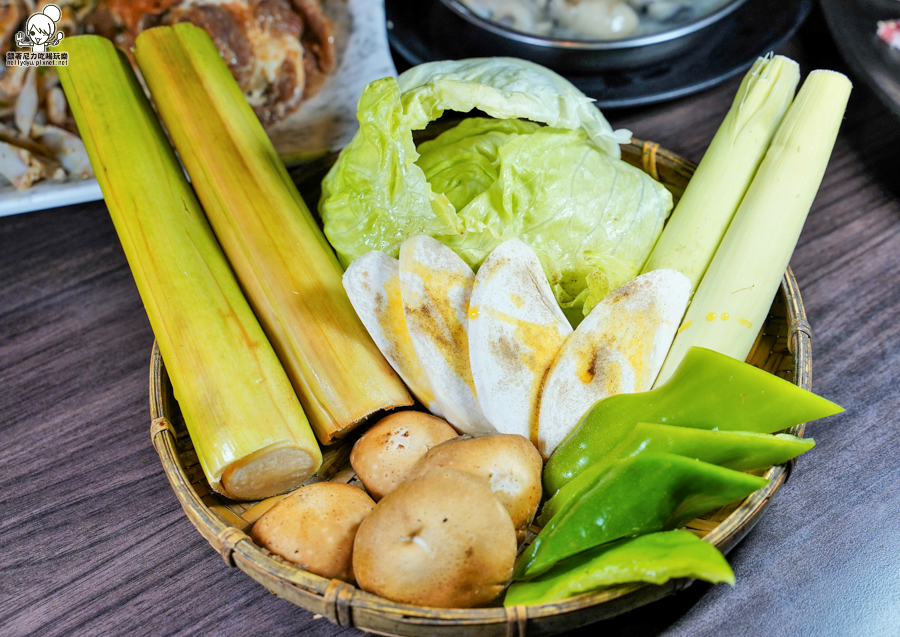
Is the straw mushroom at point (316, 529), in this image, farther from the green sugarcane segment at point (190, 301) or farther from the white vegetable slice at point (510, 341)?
the white vegetable slice at point (510, 341)

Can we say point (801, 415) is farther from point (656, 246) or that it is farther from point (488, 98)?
point (488, 98)

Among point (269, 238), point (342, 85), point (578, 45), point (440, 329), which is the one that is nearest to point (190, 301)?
point (269, 238)

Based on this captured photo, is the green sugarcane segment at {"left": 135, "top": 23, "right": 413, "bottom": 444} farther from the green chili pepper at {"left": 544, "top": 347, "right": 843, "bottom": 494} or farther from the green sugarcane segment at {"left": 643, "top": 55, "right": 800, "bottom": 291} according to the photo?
the green sugarcane segment at {"left": 643, "top": 55, "right": 800, "bottom": 291}

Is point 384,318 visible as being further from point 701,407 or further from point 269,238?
point 701,407

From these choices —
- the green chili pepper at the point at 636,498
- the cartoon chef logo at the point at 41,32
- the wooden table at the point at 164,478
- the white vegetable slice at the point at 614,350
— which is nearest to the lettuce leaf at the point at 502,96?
the white vegetable slice at the point at 614,350

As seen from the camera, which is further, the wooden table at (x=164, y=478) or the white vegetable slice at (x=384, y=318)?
the white vegetable slice at (x=384, y=318)

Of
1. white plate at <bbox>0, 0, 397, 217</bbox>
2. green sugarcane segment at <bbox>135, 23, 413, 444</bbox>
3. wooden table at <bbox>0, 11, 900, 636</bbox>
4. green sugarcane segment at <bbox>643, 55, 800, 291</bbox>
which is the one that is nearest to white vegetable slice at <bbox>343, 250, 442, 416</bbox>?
green sugarcane segment at <bbox>135, 23, 413, 444</bbox>
